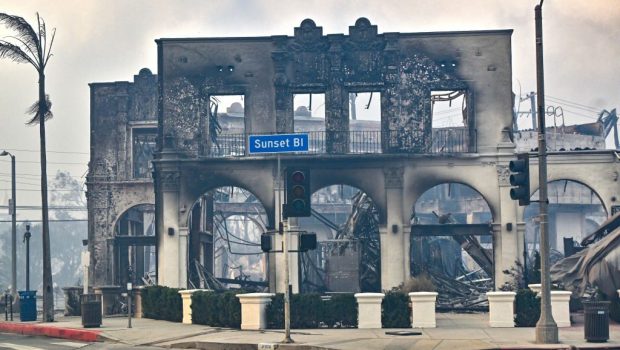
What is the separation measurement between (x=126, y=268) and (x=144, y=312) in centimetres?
1898

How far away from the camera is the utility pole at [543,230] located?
24609mm

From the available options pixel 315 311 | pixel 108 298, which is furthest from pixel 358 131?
pixel 315 311

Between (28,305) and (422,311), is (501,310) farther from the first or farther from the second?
(28,305)

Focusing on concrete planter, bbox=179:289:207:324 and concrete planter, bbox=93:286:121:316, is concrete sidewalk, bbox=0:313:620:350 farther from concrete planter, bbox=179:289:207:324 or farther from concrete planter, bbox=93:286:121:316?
concrete planter, bbox=93:286:121:316

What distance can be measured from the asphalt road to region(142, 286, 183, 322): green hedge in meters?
5.43

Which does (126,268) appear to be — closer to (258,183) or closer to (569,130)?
(258,183)

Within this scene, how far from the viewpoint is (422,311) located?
30547 mm

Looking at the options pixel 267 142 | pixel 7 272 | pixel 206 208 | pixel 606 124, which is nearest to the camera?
pixel 267 142

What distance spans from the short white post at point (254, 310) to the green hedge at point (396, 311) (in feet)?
11.1

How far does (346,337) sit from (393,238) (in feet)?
61.2

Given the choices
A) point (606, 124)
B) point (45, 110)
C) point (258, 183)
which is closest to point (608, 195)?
point (258, 183)

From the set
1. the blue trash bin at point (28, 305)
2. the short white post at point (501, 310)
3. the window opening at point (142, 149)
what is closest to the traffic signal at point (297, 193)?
the short white post at point (501, 310)

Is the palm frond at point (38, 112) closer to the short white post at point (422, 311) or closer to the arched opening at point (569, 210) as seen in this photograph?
the short white post at point (422, 311)

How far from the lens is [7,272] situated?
160625 mm
